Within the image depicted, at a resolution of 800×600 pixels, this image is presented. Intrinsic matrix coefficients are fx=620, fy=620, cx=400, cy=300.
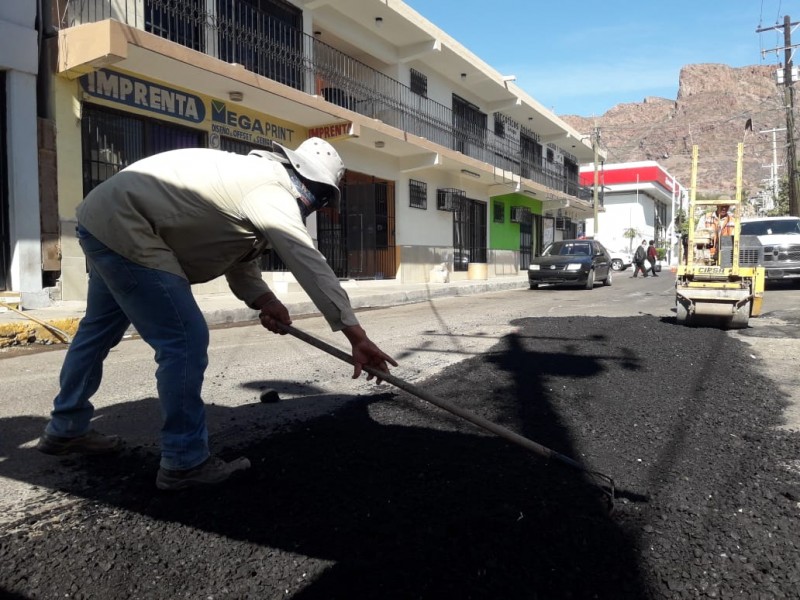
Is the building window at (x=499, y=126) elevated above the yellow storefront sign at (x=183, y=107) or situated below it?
above

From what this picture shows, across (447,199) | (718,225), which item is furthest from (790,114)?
(718,225)

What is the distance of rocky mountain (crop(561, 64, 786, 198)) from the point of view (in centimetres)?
13250

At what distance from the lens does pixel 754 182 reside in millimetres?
124250

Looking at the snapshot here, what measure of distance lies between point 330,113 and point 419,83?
262 inches

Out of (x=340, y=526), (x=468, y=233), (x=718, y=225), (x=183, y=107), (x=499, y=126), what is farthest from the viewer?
(x=499, y=126)

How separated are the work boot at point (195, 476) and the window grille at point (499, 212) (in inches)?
917

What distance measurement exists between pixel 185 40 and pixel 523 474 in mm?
11383

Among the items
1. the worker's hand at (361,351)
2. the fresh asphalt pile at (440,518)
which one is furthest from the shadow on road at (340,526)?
the worker's hand at (361,351)

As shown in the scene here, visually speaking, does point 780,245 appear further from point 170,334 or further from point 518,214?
point 170,334

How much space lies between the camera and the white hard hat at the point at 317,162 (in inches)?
93.1

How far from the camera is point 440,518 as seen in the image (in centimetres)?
217

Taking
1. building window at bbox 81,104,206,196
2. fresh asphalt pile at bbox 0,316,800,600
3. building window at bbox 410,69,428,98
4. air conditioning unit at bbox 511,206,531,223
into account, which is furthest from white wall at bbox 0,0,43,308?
air conditioning unit at bbox 511,206,531,223

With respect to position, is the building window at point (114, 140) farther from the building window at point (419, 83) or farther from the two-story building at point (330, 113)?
the building window at point (419, 83)

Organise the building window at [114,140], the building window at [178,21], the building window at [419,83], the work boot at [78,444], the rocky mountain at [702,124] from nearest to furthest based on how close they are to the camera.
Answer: the work boot at [78,444], the building window at [114,140], the building window at [178,21], the building window at [419,83], the rocky mountain at [702,124]
